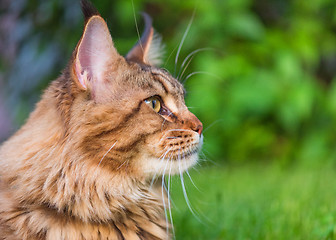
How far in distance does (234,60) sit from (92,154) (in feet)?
8.13

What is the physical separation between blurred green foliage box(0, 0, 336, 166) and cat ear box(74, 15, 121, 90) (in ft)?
6.05

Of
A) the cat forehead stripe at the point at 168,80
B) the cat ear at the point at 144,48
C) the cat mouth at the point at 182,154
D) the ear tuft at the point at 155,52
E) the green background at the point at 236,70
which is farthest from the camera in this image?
the green background at the point at 236,70

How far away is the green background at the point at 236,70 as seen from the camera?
365 cm

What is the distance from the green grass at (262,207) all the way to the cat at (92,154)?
31 cm

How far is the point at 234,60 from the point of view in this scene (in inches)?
149

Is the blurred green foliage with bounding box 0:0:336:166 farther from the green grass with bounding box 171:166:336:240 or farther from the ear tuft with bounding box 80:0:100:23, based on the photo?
the ear tuft with bounding box 80:0:100:23

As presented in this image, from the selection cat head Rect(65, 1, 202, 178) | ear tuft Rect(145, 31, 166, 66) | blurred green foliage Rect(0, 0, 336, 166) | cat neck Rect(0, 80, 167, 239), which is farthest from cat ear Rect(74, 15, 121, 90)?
blurred green foliage Rect(0, 0, 336, 166)

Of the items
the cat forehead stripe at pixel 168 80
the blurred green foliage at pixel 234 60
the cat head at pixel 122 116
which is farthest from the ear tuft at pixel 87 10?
the blurred green foliage at pixel 234 60

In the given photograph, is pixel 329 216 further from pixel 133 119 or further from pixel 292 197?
pixel 133 119

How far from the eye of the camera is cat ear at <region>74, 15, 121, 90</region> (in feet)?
5.11

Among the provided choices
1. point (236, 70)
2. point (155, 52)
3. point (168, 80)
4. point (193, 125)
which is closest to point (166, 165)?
point (193, 125)

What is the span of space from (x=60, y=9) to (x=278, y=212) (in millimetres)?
2615

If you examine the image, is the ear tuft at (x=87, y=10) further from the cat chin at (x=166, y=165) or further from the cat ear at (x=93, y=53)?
the cat chin at (x=166, y=165)

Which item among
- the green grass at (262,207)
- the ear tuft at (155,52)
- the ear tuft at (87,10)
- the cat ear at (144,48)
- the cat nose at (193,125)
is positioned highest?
the ear tuft at (87,10)
